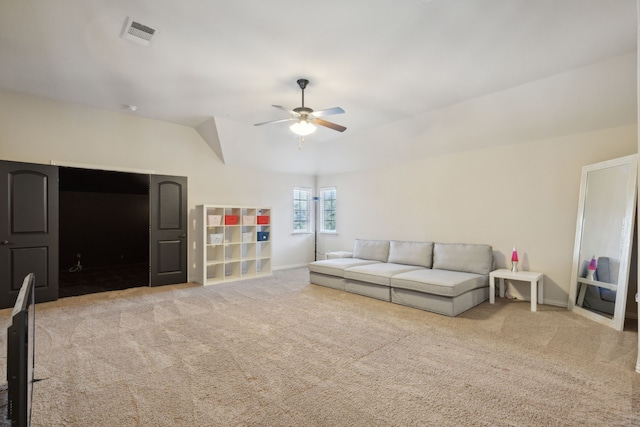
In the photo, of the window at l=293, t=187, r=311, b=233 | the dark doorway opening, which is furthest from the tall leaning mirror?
the dark doorway opening

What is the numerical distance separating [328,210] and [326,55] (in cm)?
494

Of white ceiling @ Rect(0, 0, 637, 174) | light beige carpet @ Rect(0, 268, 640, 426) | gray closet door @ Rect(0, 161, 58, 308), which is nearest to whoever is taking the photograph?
light beige carpet @ Rect(0, 268, 640, 426)

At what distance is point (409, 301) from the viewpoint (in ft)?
14.3

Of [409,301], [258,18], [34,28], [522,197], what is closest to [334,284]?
[409,301]

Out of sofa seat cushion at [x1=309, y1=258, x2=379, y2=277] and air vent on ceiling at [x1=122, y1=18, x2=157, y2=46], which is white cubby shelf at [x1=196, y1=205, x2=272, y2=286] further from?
air vent on ceiling at [x1=122, y1=18, x2=157, y2=46]

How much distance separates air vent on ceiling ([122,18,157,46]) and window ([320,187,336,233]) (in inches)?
208

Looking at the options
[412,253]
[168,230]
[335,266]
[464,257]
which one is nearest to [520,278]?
[464,257]

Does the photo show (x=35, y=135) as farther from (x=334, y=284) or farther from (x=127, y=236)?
(x=334, y=284)

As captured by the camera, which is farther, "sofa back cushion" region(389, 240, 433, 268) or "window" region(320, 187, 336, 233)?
"window" region(320, 187, 336, 233)

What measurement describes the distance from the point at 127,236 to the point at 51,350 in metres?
5.72

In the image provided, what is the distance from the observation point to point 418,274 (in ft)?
14.9

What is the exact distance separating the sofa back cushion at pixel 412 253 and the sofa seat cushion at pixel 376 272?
0.50ft

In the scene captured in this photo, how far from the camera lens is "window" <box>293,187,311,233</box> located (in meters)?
7.95

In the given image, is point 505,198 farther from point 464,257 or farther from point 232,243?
point 232,243
